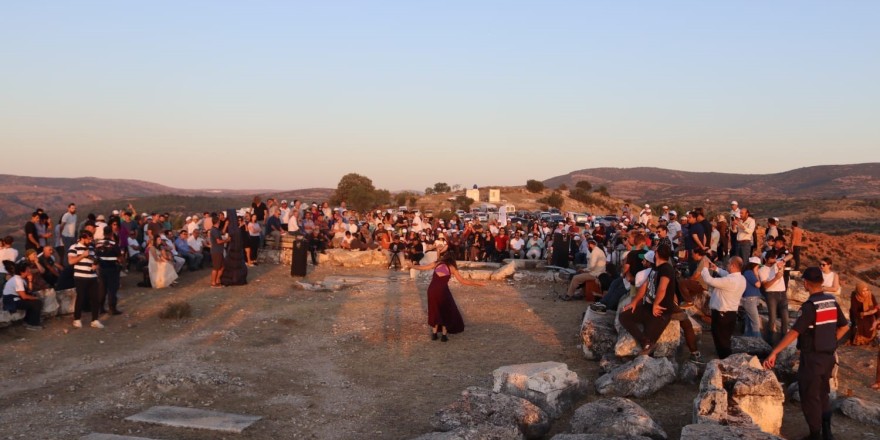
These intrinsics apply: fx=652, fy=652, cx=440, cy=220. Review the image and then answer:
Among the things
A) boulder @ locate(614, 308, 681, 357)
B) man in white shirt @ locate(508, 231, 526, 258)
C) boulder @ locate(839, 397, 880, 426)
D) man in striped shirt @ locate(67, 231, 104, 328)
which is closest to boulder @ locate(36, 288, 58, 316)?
man in striped shirt @ locate(67, 231, 104, 328)

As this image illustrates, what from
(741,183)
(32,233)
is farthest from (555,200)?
(741,183)

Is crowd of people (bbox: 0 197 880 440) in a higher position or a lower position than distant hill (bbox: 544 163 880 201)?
lower

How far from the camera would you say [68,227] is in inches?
609

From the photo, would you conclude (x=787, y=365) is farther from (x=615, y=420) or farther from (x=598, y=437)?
(x=598, y=437)

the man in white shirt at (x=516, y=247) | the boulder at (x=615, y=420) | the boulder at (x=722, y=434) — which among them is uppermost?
the man in white shirt at (x=516, y=247)

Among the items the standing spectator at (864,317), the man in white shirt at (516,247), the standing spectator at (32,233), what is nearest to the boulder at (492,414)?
the standing spectator at (864,317)

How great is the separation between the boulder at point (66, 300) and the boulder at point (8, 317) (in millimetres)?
862

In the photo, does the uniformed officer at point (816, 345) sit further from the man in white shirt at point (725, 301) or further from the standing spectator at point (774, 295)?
the standing spectator at point (774, 295)

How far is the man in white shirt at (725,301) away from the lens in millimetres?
8781

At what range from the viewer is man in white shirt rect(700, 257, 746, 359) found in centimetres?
878

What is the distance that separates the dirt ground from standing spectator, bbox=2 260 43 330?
0.88 ft

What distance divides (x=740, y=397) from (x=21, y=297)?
1093cm

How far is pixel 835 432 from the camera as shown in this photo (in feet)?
23.0

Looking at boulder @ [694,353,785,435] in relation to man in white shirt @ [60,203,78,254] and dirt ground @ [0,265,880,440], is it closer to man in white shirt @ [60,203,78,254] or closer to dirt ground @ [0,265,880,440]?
dirt ground @ [0,265,880,440]
